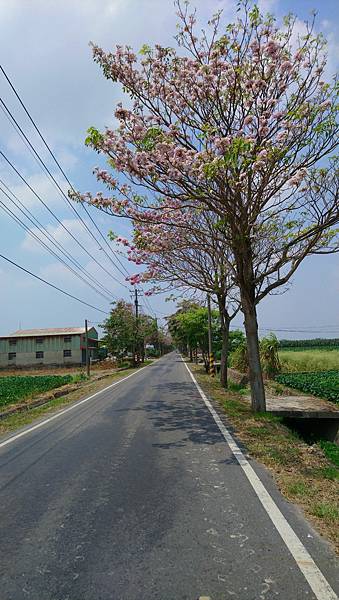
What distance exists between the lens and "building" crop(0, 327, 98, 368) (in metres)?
58.1

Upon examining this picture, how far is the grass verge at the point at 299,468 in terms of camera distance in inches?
204

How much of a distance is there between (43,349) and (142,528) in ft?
184

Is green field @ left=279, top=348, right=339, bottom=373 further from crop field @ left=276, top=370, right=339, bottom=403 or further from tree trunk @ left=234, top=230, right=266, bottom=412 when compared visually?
tree trunk @ left=234, top=230, right=266, bottom=412

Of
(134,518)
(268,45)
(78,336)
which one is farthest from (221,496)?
(78,336)

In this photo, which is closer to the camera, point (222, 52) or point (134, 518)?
point (134, 518)

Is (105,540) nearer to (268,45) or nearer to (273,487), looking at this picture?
(273,487)

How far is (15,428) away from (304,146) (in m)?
10.1

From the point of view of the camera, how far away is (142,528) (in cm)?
477

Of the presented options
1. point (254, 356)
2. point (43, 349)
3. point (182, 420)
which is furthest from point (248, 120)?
point (43, 349)

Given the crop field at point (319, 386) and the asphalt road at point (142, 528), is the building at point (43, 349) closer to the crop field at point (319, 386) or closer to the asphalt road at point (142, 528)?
the crop field at point (319, 386)

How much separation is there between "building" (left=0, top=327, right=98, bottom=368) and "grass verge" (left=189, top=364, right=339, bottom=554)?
157 feet

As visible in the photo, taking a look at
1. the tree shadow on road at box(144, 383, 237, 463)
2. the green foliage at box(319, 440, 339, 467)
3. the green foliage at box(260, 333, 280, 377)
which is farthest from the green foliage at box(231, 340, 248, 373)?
the green foliage at box(319, 440, 339, 467)

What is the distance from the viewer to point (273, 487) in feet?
20.1

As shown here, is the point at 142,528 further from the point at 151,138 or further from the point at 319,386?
the point at 319,386
